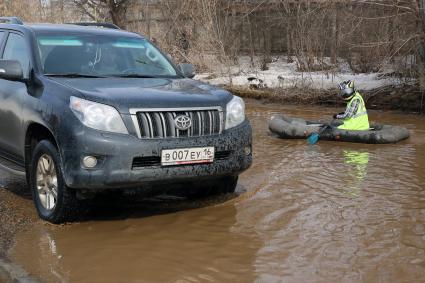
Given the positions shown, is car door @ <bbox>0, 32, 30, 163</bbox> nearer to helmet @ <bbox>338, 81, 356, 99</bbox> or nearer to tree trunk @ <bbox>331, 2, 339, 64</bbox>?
helmet @ <bbox>338, 81, 356, 99</bbox>

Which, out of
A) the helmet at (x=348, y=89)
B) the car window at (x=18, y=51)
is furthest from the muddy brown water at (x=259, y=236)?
the helmet at (x=348, y=89)

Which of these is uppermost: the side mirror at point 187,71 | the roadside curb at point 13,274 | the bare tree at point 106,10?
the bare tree at point 106,10

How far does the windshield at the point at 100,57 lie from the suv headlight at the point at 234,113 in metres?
1.10

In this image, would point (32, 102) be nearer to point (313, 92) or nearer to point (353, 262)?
point (353, 262)

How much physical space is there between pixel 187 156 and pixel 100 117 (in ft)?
2.78

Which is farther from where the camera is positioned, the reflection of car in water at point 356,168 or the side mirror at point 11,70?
the reflection of car in water at point 356,168

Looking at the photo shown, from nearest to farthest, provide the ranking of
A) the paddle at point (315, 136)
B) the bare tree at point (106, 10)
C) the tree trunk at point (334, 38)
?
the paddle at point (315, 136) → the tree trunk at point (334, 38) → the bare tree at point (106, 10)

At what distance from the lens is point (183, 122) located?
5.18m

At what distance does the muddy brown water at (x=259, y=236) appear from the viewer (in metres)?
4.27

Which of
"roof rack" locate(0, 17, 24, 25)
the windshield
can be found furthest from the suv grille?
"roof rack" locate(0, 17, 24, 25)

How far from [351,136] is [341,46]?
7874 mm

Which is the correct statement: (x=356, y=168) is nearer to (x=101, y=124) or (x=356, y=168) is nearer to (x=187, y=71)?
(x=187, y=71)

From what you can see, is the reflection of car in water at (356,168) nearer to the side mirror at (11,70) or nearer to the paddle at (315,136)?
the paddle at (315,136)

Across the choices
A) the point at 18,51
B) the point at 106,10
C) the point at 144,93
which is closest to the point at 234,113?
the point at 144,93
